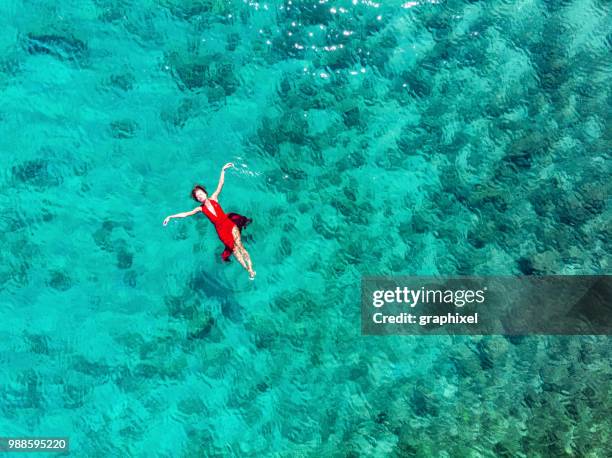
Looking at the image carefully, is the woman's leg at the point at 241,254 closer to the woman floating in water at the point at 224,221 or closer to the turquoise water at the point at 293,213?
the woman floating in water at the point at 224,221

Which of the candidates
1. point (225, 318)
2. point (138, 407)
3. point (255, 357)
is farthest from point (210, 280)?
point (138, 407)

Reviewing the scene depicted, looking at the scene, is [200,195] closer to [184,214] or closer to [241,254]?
[184,214]

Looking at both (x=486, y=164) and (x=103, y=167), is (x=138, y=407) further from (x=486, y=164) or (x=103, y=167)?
(x=486, y=164)

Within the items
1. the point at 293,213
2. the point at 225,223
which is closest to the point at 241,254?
the point at 225,223

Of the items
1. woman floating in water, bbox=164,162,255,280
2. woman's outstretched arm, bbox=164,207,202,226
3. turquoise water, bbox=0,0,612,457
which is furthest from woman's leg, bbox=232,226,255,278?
woman's outstretched arm, bbox=164,207,202,226

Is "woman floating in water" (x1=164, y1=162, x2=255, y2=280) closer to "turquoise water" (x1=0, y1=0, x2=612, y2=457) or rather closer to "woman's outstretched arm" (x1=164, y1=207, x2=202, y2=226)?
"woman's outstretched arm" (x1=164, y1=207, x2=202, y2=226)

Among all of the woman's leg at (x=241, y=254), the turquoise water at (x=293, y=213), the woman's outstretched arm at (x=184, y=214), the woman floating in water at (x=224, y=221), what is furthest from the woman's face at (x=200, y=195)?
the woman's leg at (x=241, y=254)

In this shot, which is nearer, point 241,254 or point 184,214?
point 184,214
